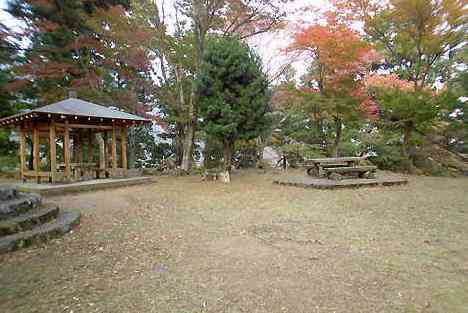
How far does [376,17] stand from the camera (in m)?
12.3

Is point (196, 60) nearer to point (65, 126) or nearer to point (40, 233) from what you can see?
point (65, 126)

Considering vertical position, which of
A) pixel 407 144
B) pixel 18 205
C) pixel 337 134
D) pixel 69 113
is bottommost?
pixel 18 205

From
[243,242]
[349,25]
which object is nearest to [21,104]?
[243,242]

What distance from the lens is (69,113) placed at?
7.70 m

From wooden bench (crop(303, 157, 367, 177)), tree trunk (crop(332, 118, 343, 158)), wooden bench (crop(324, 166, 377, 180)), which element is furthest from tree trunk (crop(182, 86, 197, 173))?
tree trunk (crop(332, 118, 343, 158))

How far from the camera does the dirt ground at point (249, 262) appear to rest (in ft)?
7.20

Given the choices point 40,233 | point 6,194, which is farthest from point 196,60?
point 40,233

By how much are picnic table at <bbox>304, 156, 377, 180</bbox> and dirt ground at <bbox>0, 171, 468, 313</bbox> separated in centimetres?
317

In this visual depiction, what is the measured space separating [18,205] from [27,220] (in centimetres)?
39

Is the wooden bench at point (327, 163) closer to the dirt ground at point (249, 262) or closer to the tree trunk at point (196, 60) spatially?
the dirt ground at point (249, 262)

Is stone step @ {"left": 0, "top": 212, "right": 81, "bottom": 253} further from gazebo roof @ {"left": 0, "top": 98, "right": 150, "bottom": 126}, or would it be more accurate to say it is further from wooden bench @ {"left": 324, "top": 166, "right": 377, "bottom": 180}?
wooden bench @ {"left": 324, "top": 166, "right": 377, "bottom": 180}

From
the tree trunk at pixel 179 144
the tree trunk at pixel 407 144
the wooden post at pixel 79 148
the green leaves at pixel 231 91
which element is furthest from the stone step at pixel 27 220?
the tree trunk at pixel 407 144

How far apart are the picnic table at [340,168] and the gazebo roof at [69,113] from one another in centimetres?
610

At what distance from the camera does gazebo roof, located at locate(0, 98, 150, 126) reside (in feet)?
24.4
